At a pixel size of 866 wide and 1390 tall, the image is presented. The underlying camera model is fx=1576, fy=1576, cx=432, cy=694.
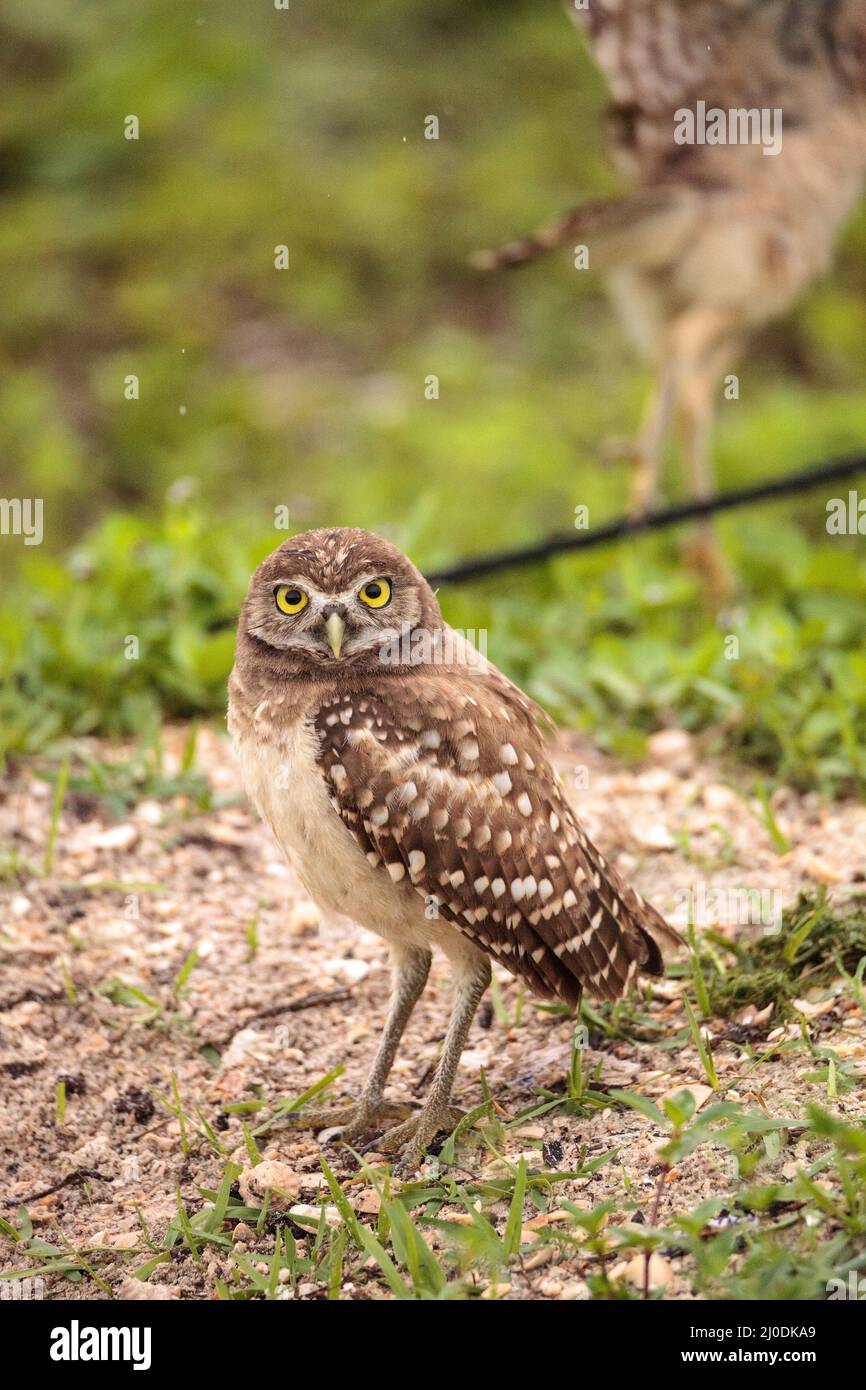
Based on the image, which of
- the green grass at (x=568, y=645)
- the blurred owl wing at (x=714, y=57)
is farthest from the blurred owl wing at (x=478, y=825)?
the blurred owl wing at (x=714, y=57)

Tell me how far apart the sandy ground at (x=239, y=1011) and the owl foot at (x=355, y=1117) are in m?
0.04

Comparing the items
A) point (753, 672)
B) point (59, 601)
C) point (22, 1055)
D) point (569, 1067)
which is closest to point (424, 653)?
point (569, 1067)

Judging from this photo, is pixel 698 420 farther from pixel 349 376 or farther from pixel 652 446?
pixel 349 376

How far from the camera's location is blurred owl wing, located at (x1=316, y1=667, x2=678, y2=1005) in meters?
3.21

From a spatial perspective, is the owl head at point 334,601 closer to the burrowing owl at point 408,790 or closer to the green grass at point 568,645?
the burrowing owl at point 408,790

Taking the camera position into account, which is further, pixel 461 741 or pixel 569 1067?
pixel 569 1067

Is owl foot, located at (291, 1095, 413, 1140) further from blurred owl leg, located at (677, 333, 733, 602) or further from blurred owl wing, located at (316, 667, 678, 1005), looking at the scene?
blurred owl leg, located at (677, 333, 733, 602)

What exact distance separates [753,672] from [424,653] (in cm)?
185

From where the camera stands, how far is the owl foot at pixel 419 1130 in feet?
10.9

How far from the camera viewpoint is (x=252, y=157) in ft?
31.4

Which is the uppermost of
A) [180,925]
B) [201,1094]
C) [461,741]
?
[461,741]

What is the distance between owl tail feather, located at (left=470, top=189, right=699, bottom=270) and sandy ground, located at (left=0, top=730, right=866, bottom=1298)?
75.6 inches
